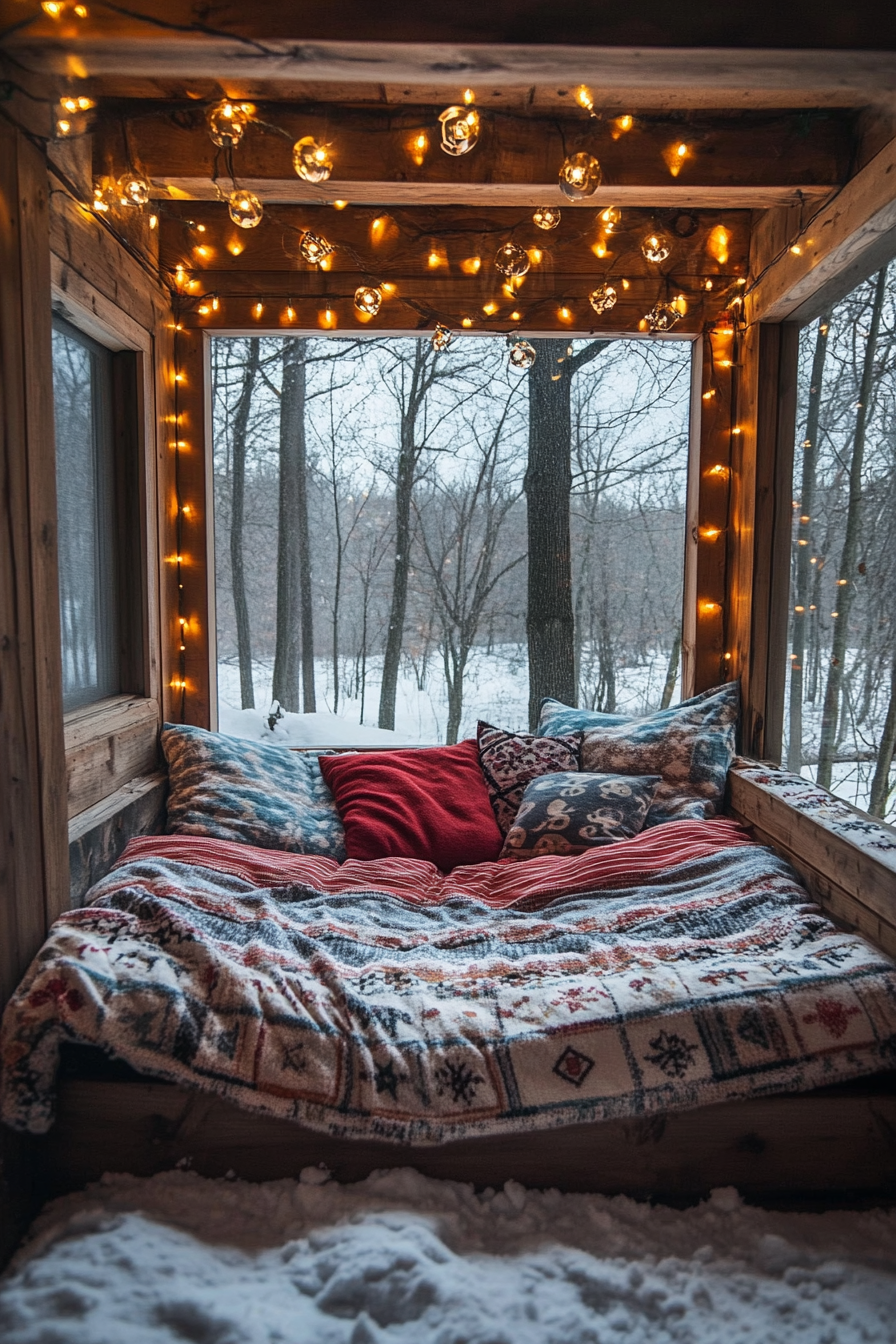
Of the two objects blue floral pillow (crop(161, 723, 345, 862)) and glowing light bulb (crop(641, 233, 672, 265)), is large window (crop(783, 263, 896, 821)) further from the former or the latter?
blue floral pillow (crop(161, 723, 345, 862))

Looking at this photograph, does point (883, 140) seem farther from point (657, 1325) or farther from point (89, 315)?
point (657, 1325)

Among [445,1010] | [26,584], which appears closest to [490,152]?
[26,584]

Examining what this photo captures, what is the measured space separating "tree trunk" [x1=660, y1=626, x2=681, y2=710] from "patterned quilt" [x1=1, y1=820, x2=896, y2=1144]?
4.60 ft

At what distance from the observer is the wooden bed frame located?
140cm

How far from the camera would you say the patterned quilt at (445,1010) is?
4.55 feet

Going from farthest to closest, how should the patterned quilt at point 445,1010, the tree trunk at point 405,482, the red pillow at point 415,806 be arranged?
the tree trunk at point 405,482
the red pillow at point 415,806
the patterned quilt at point 445,1010

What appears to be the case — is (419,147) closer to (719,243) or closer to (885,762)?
(719,243)

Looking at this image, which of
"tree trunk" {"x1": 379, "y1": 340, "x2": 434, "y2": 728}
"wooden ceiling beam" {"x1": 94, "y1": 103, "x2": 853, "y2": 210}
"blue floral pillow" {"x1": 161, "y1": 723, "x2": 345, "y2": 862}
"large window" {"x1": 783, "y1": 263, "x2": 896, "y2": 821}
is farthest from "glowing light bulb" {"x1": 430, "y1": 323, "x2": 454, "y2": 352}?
"blue floral pillow" {"x1": 161, "y1": 723, "x2": 345, "y2": 862}

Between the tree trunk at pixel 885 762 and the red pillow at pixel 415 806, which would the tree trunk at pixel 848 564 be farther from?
the red pillow at pixel 415 806

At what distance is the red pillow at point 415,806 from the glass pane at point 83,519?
0.79 m

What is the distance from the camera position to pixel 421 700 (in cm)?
324

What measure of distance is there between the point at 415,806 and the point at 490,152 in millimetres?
1850

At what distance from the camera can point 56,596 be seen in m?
1.63

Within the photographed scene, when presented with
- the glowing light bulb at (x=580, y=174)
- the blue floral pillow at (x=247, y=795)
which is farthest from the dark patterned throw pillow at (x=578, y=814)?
the glowing light bulb at (x=580, y=174)
